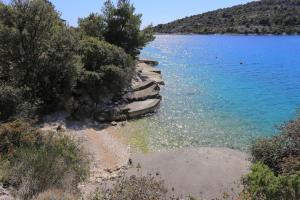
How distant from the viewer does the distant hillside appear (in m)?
136

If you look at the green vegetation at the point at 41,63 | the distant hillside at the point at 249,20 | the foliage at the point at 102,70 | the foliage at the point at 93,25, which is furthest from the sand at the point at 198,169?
the distant hillside at the point at 249,20

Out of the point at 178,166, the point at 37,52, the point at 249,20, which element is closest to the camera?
the point at 178,166

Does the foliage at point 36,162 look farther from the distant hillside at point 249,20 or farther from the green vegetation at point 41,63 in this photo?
the distant hillside at point 249,20

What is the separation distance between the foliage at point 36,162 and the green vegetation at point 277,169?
17.1 feet

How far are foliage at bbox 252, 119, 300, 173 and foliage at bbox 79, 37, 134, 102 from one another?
14140 mm

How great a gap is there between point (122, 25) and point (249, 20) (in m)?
117

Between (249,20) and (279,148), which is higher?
(279,148)

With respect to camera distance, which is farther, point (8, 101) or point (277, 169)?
point (8, 101)

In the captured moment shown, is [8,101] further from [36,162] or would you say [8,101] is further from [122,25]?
[122,25]

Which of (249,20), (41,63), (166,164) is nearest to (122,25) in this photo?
(41,63)

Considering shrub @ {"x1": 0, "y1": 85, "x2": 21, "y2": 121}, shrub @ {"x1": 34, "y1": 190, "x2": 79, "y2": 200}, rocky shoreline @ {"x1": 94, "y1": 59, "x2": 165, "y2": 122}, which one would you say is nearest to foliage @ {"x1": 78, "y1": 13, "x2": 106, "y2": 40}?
rocky shoreline @ {"x1": 94, "y1": 59, "x2": 165, "y2": 122}

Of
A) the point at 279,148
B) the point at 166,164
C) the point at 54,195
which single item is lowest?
the point at 166,164

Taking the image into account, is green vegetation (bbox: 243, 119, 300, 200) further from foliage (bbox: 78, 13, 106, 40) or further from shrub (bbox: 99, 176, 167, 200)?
foliage (bbox: 78, 13, 106, 40)

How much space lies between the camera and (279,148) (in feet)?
50.8
